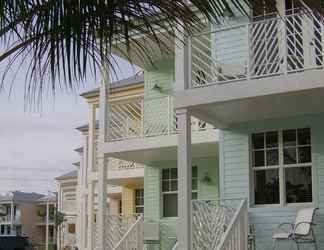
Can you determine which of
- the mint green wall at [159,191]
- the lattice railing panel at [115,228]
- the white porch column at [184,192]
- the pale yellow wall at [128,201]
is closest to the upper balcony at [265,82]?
the white porch column at [184,192]

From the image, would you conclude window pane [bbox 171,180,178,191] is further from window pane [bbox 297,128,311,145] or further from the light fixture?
window pane [bbox 297,128,311,145]

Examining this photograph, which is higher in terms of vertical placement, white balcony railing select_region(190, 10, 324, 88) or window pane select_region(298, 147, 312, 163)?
white balcony railing select_region(190, 10, 324, 88)

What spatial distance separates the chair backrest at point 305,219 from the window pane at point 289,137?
4.95 ft

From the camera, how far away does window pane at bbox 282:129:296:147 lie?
36.5 ft

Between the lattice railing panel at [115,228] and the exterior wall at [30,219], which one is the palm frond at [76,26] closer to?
the lattice railing panel at [115,228]

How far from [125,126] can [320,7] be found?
12041 millimetres

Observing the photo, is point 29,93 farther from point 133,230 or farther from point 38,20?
point 133,230

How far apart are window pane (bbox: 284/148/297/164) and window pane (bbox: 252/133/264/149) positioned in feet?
1.73

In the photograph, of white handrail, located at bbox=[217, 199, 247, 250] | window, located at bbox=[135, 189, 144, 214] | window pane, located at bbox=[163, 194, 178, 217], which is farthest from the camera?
window, located at bbox=[135, 189, 144, 214]

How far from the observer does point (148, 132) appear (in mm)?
14508

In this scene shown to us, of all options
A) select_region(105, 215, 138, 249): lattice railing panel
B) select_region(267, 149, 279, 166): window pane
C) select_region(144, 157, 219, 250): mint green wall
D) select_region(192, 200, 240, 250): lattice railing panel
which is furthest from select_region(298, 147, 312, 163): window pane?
select_region(105, 215, 138, 249): lattice railing panel

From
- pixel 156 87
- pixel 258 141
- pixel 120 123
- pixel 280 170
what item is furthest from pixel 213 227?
pixel 156 87

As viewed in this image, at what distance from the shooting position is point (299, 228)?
991 centimetres

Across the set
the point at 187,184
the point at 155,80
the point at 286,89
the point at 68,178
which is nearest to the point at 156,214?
the point at 155,80
